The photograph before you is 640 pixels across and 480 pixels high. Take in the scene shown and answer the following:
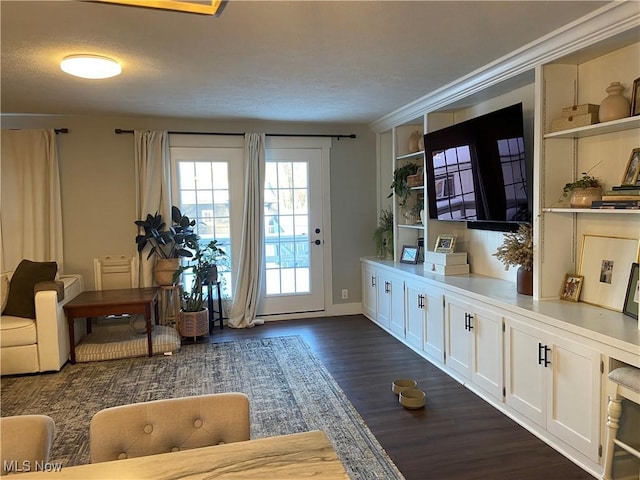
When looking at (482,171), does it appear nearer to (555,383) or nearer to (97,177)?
(555,383)

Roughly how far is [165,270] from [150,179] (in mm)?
1028

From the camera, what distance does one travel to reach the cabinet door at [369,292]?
5.49 m

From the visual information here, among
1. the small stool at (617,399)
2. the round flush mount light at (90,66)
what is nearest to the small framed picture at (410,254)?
the small stool at (617,399)

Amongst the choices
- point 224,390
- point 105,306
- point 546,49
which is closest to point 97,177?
point 105,306

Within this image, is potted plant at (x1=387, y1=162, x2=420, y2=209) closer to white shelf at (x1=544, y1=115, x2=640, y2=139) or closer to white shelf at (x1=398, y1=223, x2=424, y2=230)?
white shelf at (x1=398, y1=223, x2=424, y2=230)

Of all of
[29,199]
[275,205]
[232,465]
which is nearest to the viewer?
[232,465]

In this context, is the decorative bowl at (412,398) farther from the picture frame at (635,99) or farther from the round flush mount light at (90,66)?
the round flush mount light at (90,66)

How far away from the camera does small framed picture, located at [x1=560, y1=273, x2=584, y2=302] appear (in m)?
2.95

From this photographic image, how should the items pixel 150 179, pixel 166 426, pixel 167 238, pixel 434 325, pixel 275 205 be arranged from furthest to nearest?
pixel 275 205 < pixel 150 179 < pixel 167 238 < pixel 434 325 < pixel 166 426

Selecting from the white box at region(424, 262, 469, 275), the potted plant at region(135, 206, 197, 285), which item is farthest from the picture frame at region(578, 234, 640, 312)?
the potted plant at region(135, 206, 197, 285)

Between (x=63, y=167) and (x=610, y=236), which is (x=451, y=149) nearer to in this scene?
(x=610, y=236)

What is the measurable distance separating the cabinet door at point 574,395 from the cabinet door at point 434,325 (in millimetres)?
1264

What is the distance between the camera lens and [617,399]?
2.21 m

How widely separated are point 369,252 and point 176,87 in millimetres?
3195
